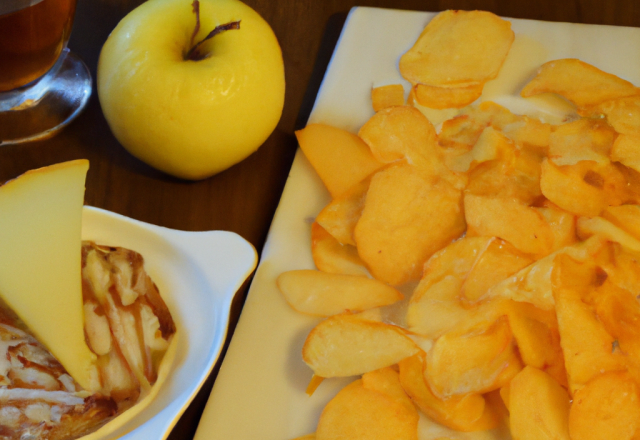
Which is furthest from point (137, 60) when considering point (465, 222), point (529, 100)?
point (529, 100)

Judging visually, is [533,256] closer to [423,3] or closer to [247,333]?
[247,333]

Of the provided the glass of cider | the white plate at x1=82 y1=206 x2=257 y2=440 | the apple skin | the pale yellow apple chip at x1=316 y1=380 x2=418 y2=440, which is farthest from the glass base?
the pale yellow apple chip at x1=316 y1=380 x2=418 y2=440

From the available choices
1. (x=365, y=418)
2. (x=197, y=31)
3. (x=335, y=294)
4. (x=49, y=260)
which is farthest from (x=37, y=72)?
(x=365, y=418)

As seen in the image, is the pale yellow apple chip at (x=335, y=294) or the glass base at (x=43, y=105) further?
the glass base at (x=43, y=105)

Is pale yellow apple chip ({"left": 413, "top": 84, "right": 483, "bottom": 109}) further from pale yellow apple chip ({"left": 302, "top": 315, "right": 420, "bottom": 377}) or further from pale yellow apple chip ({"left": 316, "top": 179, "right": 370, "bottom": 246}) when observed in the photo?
pale yellow apple chip ({"left": 302, "top": 315, "right": 420, "bottom": 377})

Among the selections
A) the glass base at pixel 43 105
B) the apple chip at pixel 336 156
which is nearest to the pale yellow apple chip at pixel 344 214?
the apple chip at pixel 336 156

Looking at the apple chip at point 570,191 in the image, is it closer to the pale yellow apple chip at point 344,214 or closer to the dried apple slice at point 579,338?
the dried apple slice at point 579,338

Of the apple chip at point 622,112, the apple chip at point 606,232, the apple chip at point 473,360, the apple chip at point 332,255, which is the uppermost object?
the apple chip at point 622,112
